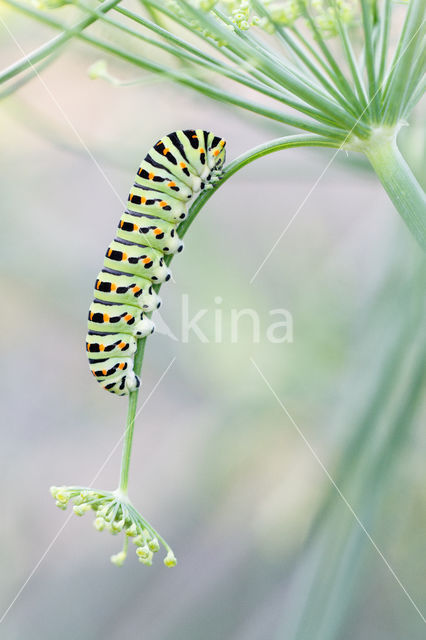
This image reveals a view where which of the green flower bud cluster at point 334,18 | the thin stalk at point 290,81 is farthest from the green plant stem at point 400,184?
the green flower bud cluster at point 334,18

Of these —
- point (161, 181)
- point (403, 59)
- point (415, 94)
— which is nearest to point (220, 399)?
point (161, 181)

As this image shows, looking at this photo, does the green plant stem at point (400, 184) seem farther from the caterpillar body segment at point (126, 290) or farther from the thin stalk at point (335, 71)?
the caterpillar body segment at point (126, 290)

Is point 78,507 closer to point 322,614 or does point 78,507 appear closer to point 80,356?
point 322,614

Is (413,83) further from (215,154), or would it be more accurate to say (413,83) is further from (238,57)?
(215,154)

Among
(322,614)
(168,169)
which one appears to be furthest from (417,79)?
(322,614)

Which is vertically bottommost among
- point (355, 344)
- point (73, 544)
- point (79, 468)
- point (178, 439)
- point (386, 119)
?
point (73, 544)

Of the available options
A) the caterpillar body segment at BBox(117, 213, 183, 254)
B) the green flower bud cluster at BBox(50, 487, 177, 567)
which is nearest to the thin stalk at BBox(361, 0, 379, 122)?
the caterpillar body segment at BBox(117, 213, 183, 254)

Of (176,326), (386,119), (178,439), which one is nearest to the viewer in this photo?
(386,119)

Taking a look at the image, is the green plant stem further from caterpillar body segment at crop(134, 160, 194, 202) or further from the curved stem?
caterpillar body segment at crop(134, 160, 194, 202)
